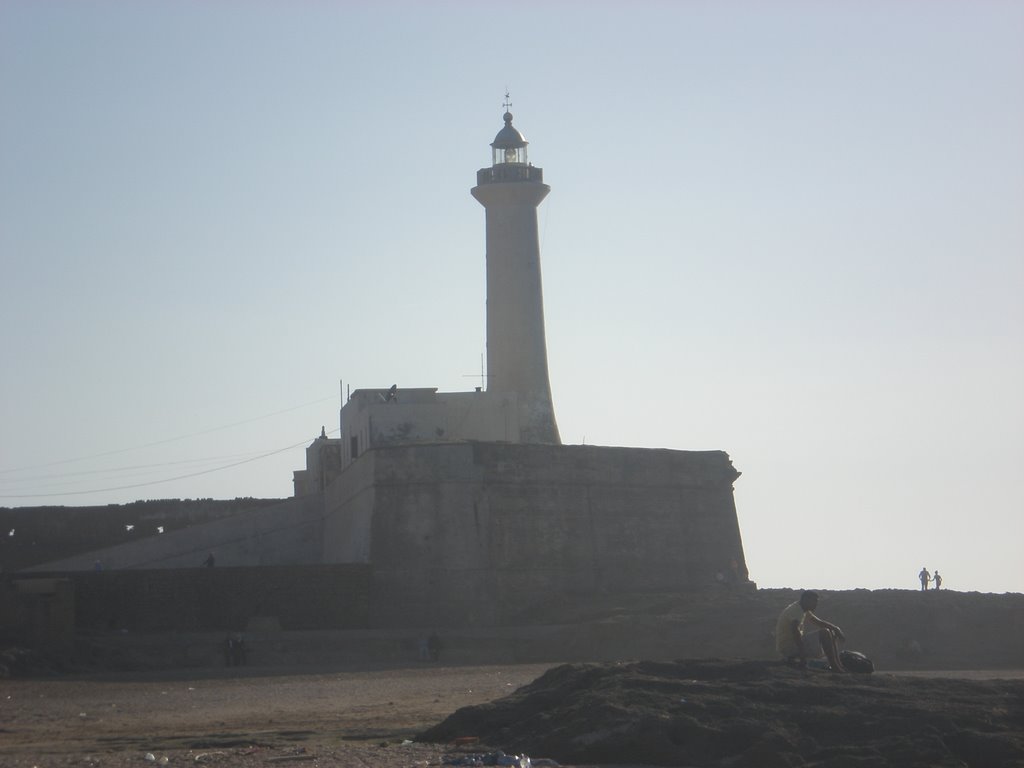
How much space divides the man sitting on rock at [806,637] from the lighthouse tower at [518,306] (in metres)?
23.4

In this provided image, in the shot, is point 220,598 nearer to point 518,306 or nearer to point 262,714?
point 262,714

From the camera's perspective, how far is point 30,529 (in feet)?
132

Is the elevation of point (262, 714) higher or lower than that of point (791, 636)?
lower

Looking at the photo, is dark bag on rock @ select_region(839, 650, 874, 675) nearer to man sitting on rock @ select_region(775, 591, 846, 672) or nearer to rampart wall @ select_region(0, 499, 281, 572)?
man sitting on rock @ select_region(775, 591, 846, 672)

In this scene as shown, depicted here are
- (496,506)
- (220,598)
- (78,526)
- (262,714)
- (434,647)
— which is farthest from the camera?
(78,526)

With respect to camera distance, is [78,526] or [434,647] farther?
[78,526]

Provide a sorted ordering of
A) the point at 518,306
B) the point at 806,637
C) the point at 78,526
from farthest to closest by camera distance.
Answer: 1. the point at 78,526
2. the point at 518,306
3. the point at 806,637

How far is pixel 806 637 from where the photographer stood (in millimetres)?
14617

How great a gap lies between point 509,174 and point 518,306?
3.59 metres

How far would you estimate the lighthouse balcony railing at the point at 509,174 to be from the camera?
128 feet

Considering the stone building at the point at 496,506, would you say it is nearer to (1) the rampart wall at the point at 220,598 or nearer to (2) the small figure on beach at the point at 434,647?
(1) the rampart wall at the point at 220,598

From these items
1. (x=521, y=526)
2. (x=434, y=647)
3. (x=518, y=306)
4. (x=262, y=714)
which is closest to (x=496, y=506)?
(x=521, y=526)

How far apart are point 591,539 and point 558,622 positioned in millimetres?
3141

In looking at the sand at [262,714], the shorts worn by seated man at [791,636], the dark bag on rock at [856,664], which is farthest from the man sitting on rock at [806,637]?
the sand at [262,714]
